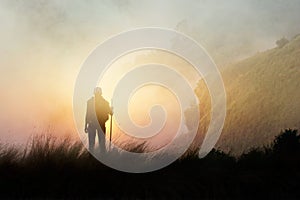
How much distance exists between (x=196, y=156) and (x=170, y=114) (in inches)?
82.0

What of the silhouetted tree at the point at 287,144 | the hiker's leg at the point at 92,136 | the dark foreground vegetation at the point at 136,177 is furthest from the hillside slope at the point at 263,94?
the hiker's leg at the point at 92,136

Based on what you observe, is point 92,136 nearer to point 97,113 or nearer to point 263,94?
point 97,113

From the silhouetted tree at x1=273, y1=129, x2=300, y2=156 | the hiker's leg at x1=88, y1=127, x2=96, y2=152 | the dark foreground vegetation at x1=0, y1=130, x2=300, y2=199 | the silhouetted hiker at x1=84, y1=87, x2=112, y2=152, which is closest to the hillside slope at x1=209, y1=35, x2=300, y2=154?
the silhouetted tree at x1=273, y1=129, x2=300, y2=156

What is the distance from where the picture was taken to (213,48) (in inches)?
803

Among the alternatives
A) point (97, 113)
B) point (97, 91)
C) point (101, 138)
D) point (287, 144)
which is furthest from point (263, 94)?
point (101, 138)

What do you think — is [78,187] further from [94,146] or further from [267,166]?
[267,166]

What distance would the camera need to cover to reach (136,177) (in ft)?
23.5

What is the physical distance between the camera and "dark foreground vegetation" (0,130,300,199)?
673 cm

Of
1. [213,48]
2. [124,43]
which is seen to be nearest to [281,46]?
[213,48]

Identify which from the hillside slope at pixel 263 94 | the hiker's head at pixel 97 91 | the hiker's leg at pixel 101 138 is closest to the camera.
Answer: the hiker's leg at pixel 101 138

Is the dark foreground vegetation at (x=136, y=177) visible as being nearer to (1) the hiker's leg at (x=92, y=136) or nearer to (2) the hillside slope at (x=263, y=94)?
(1) the hiker's leg at (x=92, y=136)

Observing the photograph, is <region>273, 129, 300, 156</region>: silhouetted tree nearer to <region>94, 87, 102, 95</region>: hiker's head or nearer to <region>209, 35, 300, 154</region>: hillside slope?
<region>209, 35, 300, 154</region>: hillside slope

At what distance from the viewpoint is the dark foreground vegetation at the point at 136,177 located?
673cm

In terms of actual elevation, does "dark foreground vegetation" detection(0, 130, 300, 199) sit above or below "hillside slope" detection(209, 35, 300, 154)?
below
